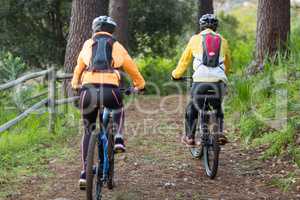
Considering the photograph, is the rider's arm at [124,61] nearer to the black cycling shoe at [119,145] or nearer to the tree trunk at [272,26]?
the black cycling shoe at [119,145]

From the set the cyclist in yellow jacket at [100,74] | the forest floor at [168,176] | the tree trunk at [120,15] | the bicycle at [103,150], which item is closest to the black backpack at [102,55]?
the cyclist in yellow jacket at [100,74]

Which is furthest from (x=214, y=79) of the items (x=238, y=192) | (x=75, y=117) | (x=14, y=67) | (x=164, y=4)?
(x=164, y=4)

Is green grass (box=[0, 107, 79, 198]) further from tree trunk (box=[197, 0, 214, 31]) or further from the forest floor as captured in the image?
tree trunk (box=[197, 0, 214, 31])

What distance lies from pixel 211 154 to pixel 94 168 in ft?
7.57

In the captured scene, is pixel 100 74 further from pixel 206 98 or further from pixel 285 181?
pixel 285 181

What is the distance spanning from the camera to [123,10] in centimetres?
1731

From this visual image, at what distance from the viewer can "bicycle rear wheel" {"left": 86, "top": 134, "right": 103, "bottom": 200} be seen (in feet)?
20.8

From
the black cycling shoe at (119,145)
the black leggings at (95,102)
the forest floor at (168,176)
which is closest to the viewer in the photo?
the black leggings at (95,102)

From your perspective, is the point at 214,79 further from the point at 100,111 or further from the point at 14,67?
→ the point at 14,67

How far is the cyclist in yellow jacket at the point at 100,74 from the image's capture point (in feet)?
21.4

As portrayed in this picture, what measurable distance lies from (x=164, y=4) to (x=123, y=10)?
15.5 ft

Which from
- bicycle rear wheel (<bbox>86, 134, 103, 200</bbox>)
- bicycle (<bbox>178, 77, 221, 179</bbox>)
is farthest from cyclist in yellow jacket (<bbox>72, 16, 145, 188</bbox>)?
bicycle (<bbox>178, 77, 221, 179</bbox>)

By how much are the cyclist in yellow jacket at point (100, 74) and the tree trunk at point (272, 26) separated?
7011mm

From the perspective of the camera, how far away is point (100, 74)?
652 cm
